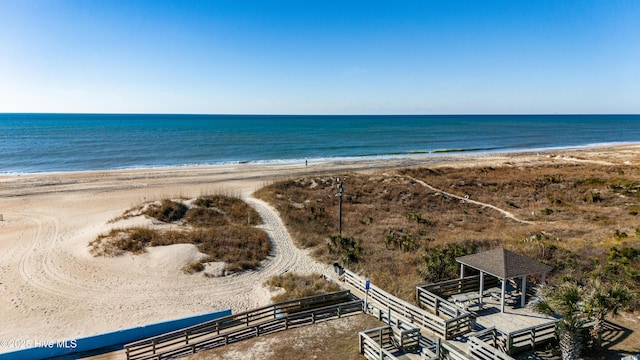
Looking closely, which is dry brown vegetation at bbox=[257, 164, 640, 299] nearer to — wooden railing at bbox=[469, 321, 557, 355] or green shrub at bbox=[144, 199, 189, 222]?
wooden railing at bbox=[469, 321, 557, 355]

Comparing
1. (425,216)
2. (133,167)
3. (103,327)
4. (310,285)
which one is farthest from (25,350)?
(133,167)

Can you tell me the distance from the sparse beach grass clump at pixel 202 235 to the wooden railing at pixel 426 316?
8.99 metres

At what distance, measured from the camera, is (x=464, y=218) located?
102ft

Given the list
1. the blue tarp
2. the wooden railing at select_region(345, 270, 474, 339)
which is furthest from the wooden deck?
the blue tarp

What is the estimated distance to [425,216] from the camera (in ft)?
104

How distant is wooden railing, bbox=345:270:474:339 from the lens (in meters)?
12.8

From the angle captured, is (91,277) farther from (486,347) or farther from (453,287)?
(486,347)

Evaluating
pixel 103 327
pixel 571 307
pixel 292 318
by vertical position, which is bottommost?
pixel 103 327

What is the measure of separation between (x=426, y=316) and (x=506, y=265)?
3568 mm

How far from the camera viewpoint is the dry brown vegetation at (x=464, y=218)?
1895 centimetres

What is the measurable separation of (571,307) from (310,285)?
1110 cm

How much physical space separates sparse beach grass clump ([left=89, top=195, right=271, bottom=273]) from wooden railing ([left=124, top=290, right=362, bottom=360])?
6.84 m

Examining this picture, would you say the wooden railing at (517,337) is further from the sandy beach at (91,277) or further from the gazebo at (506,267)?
the sandy beach at (91,277)

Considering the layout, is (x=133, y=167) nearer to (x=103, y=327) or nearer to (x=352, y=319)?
(x=103, y=327)
